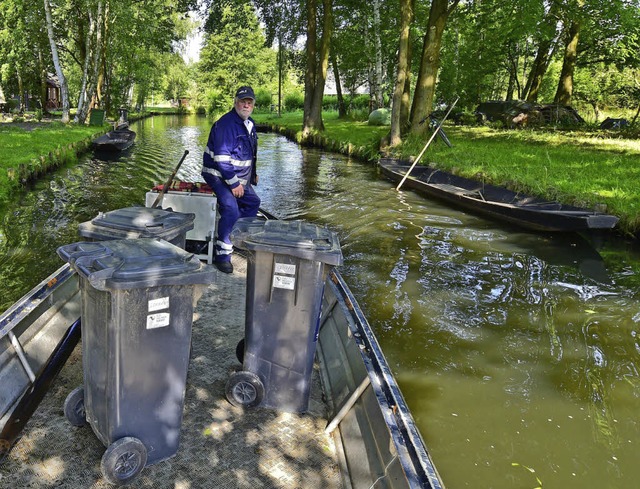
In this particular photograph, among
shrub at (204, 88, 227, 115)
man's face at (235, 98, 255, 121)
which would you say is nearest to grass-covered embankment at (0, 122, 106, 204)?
man's face at (235, 98, 255, 121)

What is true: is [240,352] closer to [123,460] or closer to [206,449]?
[206,449]

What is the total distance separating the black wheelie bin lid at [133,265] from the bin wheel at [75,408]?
2.78ft

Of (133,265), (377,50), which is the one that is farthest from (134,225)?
(377,50)

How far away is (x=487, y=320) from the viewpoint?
666cm

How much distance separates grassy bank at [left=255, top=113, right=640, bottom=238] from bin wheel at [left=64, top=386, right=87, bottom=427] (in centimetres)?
1045

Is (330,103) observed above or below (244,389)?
above

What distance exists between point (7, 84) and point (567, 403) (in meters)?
52.1

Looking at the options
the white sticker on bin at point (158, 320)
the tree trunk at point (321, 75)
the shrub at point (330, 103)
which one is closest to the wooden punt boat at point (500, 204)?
the white sticker on bin at point (158, 320)

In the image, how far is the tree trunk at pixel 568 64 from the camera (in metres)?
24.6

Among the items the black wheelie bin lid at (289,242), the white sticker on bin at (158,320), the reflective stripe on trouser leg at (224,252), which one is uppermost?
the black wheelie bin lid at (289,242)

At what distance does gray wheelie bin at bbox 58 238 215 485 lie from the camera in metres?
2.68

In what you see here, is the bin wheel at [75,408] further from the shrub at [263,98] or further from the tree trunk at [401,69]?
the shrub at [263,98]

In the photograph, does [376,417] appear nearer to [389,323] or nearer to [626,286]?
[389,323]

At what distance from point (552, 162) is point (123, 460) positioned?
14944 mm
